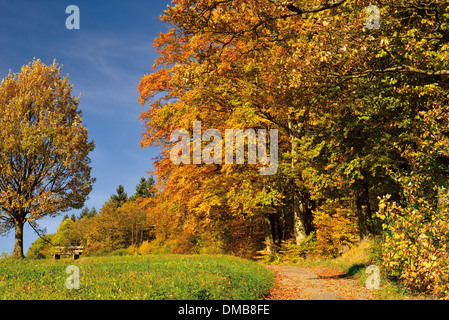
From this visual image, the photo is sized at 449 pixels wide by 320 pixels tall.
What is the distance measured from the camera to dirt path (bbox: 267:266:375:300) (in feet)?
35.8

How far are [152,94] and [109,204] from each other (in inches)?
1541

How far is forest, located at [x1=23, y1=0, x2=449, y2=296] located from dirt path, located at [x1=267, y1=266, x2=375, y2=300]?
1380 millimetres

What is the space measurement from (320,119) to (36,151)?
1976 centimetres

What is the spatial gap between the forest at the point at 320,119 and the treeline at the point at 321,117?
0.06 metres

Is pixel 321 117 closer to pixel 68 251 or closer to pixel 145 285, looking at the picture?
pixel 145 285

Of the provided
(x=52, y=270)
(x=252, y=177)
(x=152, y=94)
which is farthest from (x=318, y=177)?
(x=152, y=94)

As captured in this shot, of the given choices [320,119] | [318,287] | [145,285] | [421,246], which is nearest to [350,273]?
[318,287]

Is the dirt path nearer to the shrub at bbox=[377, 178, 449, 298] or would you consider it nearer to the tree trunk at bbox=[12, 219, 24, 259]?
the shrub at bbox=[377, 178, 449, 298]

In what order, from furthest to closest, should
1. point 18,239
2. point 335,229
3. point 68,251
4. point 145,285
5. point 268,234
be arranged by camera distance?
point 268,234 < point 18,239 < point 68,251 < point 335,229 < point 145,285

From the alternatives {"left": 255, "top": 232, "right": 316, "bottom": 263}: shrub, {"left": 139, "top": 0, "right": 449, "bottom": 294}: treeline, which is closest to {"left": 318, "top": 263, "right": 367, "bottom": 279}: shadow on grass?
{"left": 139, "top": 0, "right": 449, "bottom": 294}: treeline

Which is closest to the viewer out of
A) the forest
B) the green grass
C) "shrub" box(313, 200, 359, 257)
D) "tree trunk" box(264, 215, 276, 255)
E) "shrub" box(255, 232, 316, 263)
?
the green grass

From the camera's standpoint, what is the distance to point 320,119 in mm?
15617

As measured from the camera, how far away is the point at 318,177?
1667 centimetres
